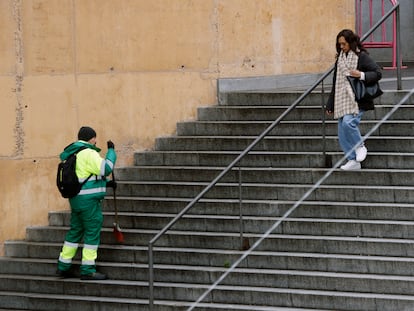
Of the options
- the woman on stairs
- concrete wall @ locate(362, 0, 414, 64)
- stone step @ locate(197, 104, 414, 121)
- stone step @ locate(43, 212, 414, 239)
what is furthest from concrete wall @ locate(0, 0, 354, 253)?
concrete wall @ locate(362, 0, 414, 64)

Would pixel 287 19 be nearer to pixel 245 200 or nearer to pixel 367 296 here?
pixel 245 200

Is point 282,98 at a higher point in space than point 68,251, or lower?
higher

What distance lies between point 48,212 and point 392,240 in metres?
4.47

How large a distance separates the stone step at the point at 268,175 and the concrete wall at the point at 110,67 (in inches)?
19.2

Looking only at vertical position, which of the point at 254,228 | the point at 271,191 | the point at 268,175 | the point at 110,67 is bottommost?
the point at 254,228

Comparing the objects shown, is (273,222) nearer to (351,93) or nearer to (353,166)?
(353,166)

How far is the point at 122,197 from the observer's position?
13695 mm

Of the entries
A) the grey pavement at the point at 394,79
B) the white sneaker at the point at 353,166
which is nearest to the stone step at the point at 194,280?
the white sneaker at the point at 353,166

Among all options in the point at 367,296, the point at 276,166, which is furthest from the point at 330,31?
the point at 367,296

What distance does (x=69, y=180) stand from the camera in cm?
1233

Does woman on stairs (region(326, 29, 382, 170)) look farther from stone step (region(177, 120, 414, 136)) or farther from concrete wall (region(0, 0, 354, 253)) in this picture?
concrete wall (region(0, 0, 354, 253))

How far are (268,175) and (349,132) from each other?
1098 mm

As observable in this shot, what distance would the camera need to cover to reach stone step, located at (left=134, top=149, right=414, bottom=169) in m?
12.4

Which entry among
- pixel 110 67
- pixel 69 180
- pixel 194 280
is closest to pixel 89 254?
pixel 69 180
